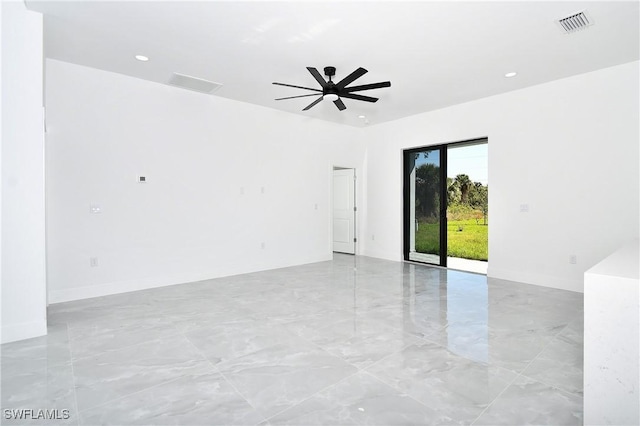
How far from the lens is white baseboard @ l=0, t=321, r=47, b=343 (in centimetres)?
299

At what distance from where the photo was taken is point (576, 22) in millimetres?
3307

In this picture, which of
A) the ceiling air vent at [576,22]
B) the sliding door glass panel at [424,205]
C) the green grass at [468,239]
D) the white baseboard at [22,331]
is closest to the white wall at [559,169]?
the sliding door glass panel at [424,205]

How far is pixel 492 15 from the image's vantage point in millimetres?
3184

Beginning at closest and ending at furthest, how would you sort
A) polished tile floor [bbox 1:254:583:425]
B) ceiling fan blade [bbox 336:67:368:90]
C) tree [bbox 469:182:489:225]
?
1. polished tile floor [bbox 1:254:583:425]
2. ceiling fan blade [bbox 336:67:368:90]
3. tree [bbox 469:182:489:225]

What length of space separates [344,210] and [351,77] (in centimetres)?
469

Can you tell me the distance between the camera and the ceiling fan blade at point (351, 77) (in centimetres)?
358

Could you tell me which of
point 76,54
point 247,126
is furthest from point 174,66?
point 247,126

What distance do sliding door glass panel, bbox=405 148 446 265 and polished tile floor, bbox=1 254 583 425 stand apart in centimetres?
214

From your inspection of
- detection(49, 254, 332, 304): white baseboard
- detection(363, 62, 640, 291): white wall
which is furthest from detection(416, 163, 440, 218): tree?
detection(49, 254, 332, 304): white baseboard

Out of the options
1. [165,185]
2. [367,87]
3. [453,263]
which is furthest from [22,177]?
[453,263]

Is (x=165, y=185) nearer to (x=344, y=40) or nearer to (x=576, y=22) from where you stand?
(x=344, y=40)

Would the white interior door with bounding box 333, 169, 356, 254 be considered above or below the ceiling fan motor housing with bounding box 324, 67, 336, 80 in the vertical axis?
below

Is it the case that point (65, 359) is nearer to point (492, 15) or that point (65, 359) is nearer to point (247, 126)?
point (247, 126)

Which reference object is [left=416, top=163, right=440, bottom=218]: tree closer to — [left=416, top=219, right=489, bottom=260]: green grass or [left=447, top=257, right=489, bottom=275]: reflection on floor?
[left=447, top=257, right=489, bottom=275]: reflection on floor
